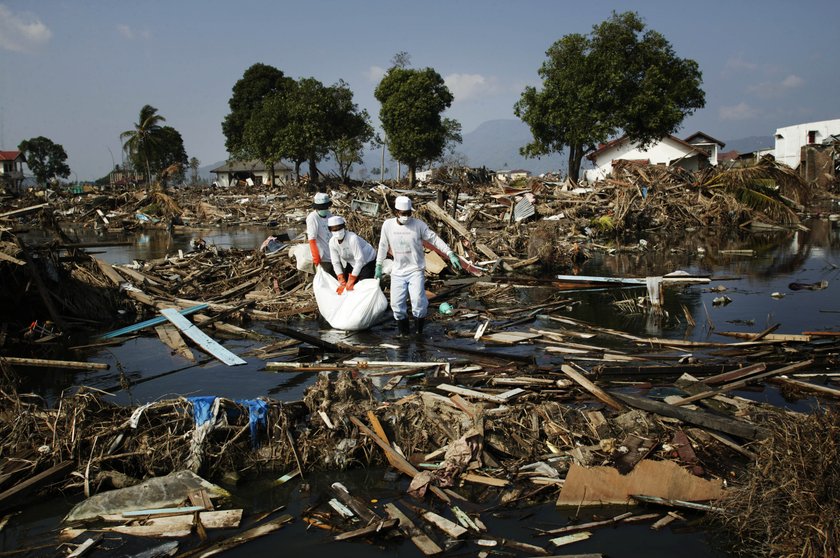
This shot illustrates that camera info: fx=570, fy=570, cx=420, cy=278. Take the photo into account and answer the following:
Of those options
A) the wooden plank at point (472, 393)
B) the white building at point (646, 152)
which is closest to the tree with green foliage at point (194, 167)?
the white building at point (646, 152)

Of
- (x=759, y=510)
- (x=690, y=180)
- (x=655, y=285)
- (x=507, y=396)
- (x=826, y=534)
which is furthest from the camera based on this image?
(x=690, y=180)

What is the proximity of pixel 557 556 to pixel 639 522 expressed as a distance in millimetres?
755

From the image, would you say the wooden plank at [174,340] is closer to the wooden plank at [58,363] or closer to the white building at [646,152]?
the wooden plank at [58,363]

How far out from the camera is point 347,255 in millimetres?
9469

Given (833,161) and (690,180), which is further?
(833,161)

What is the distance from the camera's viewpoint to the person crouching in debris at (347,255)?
30.0ft

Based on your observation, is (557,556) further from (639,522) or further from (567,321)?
(567,321)

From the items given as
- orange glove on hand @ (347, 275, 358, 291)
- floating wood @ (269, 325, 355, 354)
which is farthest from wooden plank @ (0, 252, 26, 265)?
orange glove on hand @ (347, 275, 358, 291)

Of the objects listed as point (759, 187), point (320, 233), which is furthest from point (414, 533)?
point (759, 187)

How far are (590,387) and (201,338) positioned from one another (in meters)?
5.79

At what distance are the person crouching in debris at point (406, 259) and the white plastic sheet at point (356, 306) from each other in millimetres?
334

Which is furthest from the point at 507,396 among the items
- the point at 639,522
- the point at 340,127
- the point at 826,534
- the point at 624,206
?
the point at 340,127

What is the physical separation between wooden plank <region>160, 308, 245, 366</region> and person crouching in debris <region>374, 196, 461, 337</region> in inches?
96.1

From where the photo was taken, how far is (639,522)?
396cm
